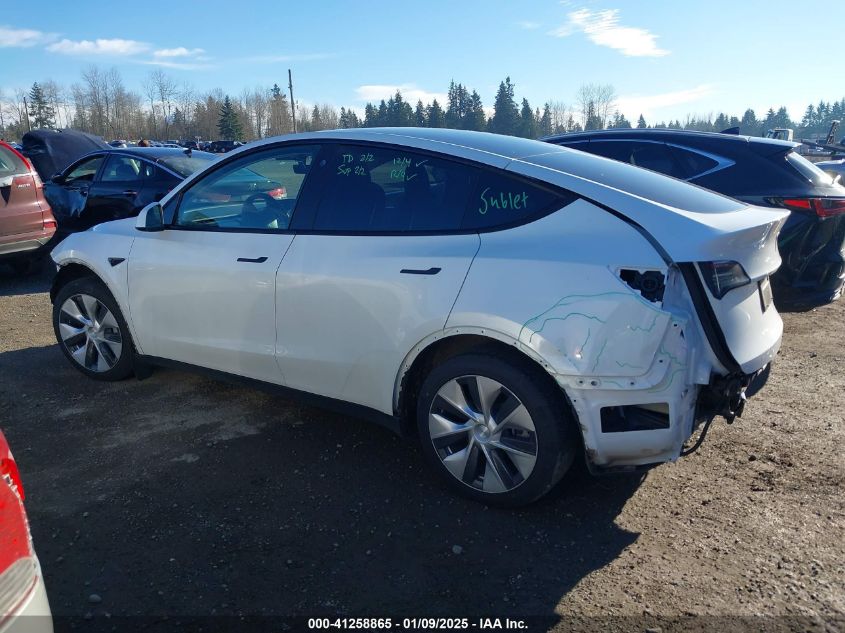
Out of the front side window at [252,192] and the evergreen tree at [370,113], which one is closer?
the front side window at [252,192]

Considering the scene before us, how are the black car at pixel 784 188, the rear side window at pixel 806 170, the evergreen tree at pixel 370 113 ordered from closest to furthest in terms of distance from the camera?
the black car at pixel 784 188, the rear side window at pixel 806 170, the evergreen tree at pixel 370 113

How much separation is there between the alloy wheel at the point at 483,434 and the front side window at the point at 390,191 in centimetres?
80

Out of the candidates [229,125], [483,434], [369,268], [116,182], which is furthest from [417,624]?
[229,125]

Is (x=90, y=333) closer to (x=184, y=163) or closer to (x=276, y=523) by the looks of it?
(x=276, y=523)

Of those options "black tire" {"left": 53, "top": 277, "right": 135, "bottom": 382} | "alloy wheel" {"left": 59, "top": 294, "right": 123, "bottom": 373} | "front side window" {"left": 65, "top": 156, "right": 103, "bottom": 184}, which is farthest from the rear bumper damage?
"front side window" {"left": 65, "top": 156, "right": 103, "bottom": 184}

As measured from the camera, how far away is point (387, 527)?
314cm

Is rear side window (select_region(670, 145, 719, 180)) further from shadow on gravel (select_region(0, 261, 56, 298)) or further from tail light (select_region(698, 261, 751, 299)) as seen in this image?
shadow on gravel (select_region(0, 261, 56, 298))

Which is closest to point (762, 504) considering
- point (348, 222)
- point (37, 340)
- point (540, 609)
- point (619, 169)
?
point (540, 609)

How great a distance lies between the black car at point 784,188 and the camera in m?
5.18

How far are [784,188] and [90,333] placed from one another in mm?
5427

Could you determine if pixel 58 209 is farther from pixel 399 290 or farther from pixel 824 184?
pixel 824 184

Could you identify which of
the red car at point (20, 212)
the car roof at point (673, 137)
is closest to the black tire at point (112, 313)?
the red car at point (20, 212)

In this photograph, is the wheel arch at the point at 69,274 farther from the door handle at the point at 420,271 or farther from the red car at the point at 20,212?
the red car at the point at 20,212

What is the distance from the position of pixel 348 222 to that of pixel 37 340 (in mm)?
4030
